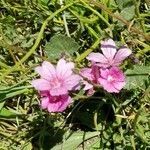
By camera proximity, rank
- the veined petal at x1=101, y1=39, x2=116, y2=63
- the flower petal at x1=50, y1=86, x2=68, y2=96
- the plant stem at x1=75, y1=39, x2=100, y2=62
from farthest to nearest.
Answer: the plant stem at x1=75, y1=39, x2=100, y2=62
the veined petal at x1=101, y1=39, x2=116, y2=63
the flower petal at x1=50, y1=86, x2=68, y2=96

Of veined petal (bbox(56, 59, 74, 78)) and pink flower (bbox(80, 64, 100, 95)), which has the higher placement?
veined petal (bbox(56, 59, 74, 78))

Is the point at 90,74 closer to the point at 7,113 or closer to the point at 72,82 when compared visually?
the point at 72,82

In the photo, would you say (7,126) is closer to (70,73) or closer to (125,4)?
(70,73)

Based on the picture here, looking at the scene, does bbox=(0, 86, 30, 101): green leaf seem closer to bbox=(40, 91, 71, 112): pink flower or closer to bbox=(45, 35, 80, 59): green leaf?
bbox=(45, 35, 80, 59): green leaf

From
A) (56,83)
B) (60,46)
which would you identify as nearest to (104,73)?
(56,83)

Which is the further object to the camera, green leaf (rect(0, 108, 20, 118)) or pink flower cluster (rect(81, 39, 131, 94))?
green leaf (rect(0, 108, 20, 118))

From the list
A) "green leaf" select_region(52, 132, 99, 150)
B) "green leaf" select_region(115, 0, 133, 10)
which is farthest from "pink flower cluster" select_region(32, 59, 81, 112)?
"green leaf" select_region(115, 0, 133, 10)
